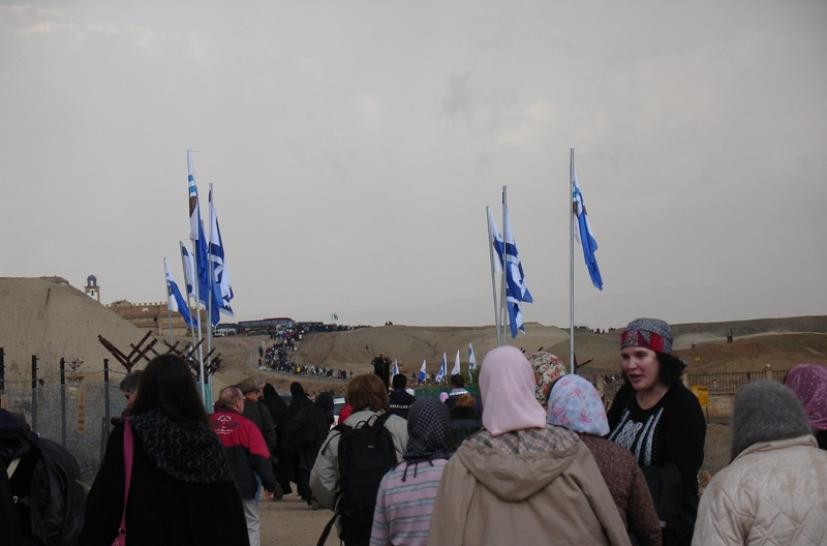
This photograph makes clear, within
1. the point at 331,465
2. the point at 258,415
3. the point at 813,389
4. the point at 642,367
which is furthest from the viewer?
the point at 258,415

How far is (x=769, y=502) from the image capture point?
433cm

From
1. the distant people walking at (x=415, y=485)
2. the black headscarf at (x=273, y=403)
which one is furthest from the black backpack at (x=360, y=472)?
the black headscarf at (x=273, y=403)

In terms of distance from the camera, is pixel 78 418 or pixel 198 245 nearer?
pixel 78 418

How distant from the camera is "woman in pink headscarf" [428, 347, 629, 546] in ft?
14.3

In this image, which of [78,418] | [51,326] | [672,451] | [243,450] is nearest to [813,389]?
[672,451]

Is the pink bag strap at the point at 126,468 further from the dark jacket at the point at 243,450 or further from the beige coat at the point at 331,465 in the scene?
the dark jacket at the point at 243,450

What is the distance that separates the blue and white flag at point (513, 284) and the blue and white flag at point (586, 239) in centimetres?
236

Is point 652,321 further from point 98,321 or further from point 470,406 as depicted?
point 98,321

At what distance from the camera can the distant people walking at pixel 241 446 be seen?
10008 millimetres

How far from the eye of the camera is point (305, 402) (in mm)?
17406

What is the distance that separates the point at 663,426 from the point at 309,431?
37.5ft

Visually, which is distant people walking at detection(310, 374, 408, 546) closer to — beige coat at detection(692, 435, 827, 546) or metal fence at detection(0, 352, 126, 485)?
beige coat at detection(692, 435, 827, 546)

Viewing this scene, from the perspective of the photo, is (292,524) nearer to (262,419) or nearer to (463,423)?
(262,419)

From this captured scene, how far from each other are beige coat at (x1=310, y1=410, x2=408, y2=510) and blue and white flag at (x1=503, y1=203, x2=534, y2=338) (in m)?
20.4
